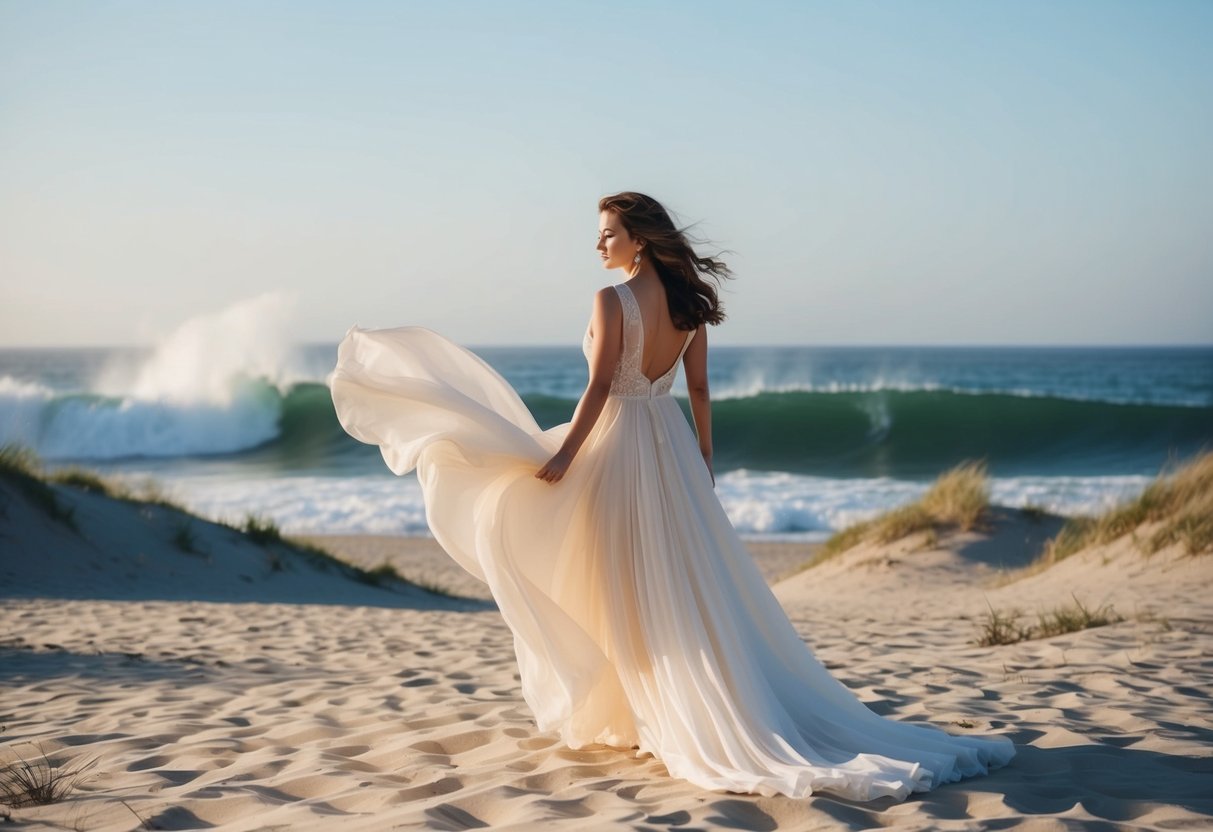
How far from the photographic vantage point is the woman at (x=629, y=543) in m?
3.63

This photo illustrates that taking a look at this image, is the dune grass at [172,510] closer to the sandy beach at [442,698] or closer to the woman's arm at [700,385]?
the sandy beach at [442,698]

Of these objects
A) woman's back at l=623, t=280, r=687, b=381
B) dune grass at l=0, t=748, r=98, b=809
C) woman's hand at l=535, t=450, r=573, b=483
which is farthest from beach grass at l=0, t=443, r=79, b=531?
woman's back at l=623, t=280, r=687, b=381

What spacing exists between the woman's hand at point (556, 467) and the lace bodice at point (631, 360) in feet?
1.06

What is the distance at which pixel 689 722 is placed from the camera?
3.52 metres

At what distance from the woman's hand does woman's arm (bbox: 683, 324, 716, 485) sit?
0.54 meters

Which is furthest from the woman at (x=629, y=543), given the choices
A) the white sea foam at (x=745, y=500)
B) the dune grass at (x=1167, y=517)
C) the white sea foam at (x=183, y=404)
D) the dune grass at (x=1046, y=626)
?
the white sea foam at (x=183, y=404)

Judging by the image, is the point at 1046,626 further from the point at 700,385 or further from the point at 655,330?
the point at 655,330

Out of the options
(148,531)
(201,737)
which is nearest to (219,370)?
(148,531)

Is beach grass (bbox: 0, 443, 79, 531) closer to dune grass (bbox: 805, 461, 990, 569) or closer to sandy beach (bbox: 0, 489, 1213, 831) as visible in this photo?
sandy beach (bbox: 0, 489, 1213, 831)

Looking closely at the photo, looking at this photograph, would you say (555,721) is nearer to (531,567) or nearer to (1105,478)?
(531,567)

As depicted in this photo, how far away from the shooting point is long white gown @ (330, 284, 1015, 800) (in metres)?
3.60

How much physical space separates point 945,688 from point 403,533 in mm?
12368

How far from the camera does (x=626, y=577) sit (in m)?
3.81

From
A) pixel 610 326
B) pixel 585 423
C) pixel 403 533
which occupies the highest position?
pixel 610 326
